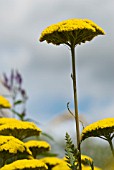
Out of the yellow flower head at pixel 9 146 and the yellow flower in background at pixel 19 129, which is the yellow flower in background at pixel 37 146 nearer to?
the yellow flower in background at pixel 19 129

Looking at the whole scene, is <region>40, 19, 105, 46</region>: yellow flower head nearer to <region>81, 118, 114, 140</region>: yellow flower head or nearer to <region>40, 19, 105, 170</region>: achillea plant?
<region>40, 19, 105, 170</region>: achillea plant

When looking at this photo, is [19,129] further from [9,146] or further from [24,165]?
[24,165]

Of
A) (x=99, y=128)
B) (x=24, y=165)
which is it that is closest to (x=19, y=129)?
(x=24, y=165)

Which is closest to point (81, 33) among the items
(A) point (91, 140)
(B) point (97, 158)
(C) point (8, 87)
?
(C) point (8, 87)

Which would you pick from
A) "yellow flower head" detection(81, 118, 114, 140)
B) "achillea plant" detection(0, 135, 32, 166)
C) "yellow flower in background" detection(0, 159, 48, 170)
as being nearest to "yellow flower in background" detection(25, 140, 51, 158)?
"achillea plant" detection(0, 135, 32, 166)

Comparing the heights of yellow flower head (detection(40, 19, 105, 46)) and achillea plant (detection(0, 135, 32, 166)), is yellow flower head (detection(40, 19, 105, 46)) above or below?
above

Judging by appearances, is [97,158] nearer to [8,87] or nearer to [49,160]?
[8,87]
